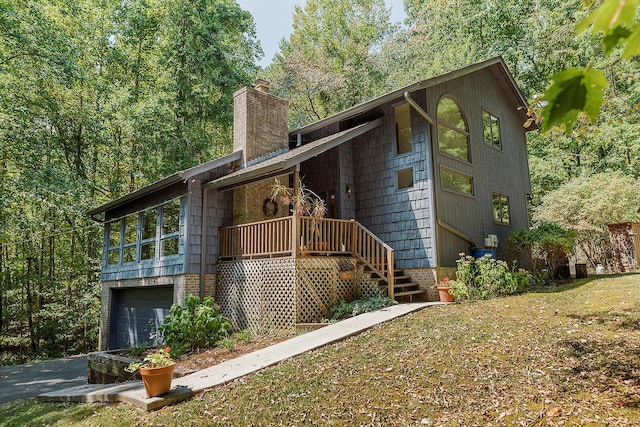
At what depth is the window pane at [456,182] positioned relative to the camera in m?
11.4

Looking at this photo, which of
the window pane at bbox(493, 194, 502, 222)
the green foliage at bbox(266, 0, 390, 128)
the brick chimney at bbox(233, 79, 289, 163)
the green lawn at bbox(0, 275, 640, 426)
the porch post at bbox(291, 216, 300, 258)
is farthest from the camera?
the green foliage at bbox(266, 0, 390, 128)

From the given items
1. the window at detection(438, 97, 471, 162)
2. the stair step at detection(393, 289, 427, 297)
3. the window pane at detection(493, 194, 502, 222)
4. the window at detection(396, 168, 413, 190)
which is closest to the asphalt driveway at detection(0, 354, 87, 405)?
the stair step at detection(393, 289, 427, 297)

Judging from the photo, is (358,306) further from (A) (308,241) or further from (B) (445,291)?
(B) (445,291)

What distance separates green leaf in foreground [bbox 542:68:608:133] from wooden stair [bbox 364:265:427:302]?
9195 mm

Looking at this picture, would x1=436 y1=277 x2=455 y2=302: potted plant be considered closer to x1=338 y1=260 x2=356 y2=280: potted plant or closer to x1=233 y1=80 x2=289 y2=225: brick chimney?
x1=338 y1=260 x2=356 y2=280: potted plant

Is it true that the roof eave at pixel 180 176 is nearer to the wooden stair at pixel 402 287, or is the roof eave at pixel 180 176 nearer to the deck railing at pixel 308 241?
the deck railing at pixel 308 241

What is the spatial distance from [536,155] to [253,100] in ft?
64.7

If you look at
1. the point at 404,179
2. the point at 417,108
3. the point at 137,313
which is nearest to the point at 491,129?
the point at 404,179

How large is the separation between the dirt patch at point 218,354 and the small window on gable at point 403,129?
6298 millimetres

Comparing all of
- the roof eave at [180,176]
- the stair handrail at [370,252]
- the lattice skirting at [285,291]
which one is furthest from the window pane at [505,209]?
the roof eave at [180,176]

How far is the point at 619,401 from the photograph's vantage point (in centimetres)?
409

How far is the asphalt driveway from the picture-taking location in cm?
914

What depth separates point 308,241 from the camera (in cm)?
958

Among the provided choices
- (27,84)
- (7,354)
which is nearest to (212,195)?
(27,84)
